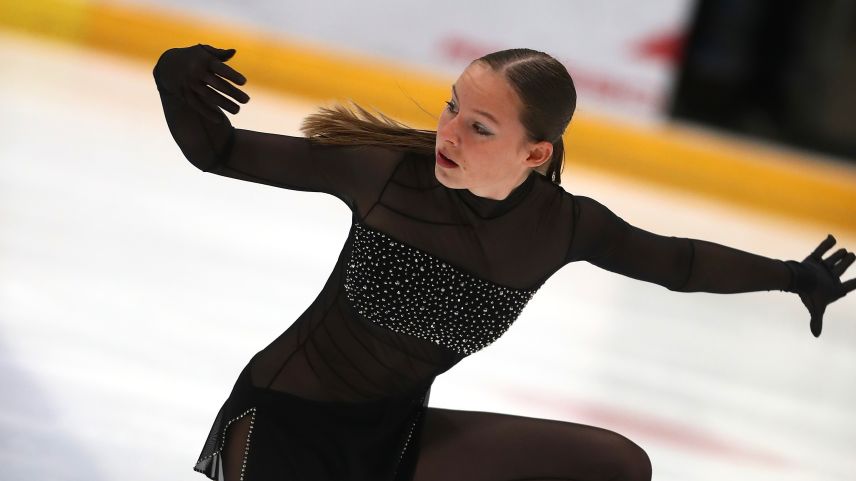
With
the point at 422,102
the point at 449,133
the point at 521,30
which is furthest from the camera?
the point at 422,102

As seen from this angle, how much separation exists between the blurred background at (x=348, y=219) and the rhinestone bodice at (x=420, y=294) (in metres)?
0.53

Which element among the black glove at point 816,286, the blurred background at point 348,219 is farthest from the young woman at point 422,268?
the blurred background at point 348,219

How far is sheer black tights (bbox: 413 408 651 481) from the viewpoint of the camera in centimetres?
218

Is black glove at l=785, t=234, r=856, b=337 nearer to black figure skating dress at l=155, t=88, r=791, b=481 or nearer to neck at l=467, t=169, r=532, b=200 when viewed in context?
black figure skating dress at l=155, t=88, r=791, b=481

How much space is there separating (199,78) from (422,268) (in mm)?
489

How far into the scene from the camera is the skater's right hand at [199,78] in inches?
70.7

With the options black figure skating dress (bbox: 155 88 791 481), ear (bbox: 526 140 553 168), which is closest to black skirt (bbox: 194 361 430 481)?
black figure skating dress (bbox: 155 88 791 481)

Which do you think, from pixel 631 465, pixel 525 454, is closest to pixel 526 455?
pixel 525 454

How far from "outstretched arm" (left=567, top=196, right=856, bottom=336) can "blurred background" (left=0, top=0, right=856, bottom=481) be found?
1.64 feet

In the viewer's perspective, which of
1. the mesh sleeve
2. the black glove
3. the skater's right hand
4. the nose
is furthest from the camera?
the black glove

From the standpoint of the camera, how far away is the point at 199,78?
1801mm

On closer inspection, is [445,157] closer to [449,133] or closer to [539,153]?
[449,133]

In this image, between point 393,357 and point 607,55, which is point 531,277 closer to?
point 393,357

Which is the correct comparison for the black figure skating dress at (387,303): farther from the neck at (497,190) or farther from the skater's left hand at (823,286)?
the skater's left hand at (823,286)
